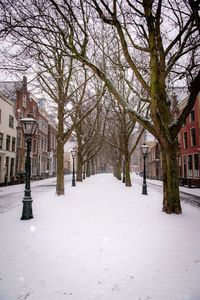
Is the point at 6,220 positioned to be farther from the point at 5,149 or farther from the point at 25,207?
the point at 5,149

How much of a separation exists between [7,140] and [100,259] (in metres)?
23.8

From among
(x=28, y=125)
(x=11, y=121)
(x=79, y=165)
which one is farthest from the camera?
(x=11, y=121)

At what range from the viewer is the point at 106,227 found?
188 inches

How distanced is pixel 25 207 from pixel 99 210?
262 cm

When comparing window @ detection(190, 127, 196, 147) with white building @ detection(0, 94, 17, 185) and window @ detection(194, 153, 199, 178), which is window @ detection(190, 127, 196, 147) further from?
white building @ detection(0, 94, 17, 185)

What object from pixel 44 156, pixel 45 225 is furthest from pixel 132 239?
pixel 44 156

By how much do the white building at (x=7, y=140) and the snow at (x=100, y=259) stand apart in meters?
18.9

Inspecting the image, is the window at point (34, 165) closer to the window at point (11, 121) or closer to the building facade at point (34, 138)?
the building facade at point (34, 138)

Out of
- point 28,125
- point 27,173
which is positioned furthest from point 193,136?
point 27,173

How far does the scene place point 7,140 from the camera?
2333cm

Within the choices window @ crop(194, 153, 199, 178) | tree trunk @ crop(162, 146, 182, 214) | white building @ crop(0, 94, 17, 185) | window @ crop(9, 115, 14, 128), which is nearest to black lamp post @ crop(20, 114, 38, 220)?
tree trunk @ crop(162, 146, 182, 214)

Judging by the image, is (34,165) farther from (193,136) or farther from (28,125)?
(28,125)

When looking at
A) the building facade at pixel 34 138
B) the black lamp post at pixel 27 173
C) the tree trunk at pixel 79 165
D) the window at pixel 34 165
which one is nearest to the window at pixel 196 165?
the tree trunk at pixel 79 165

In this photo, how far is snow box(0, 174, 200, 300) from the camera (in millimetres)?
2322
